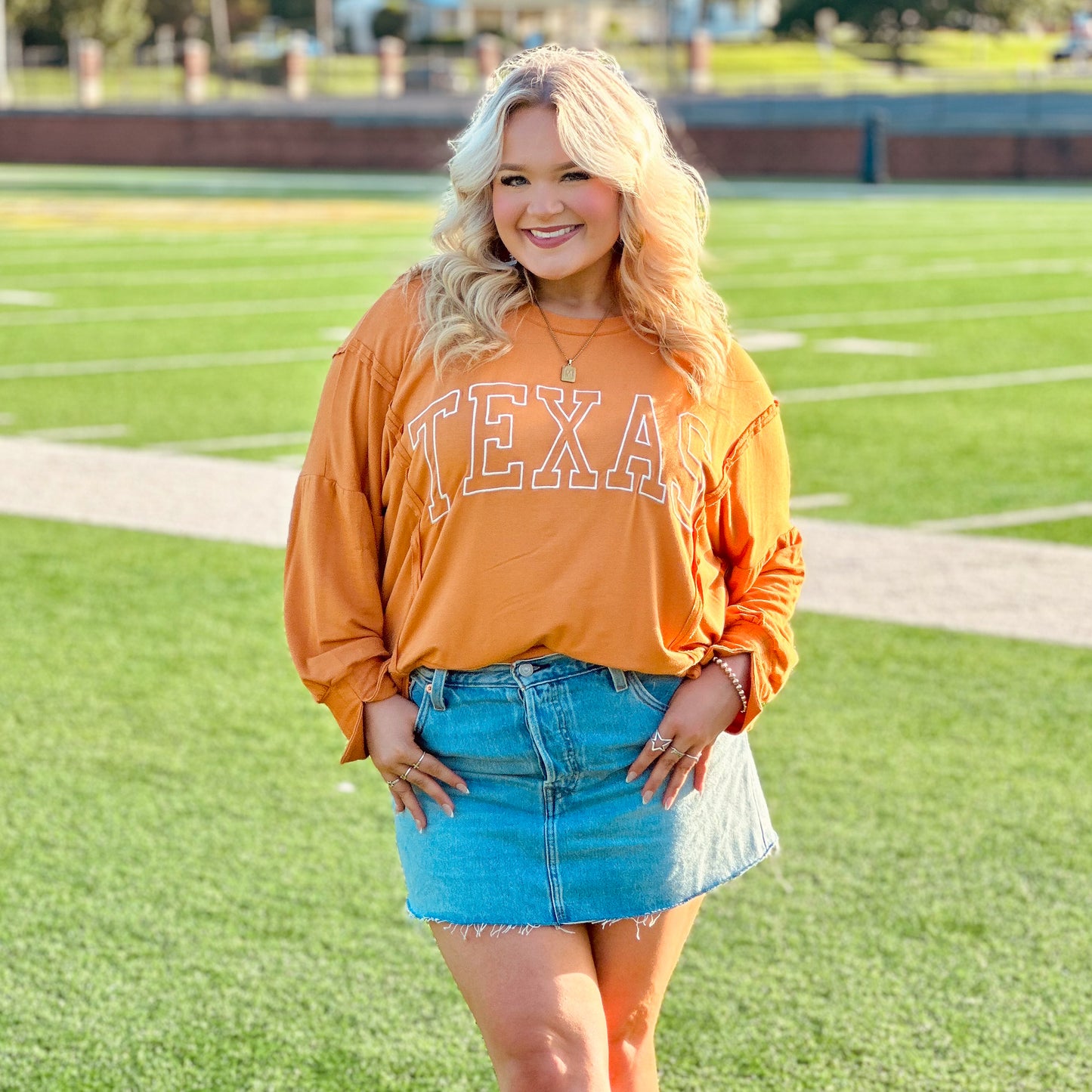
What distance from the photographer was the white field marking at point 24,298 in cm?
1675

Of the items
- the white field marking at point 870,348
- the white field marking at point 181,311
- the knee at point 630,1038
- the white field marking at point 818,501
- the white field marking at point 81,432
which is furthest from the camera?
the white field marking at point 181,311

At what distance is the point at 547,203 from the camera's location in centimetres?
264

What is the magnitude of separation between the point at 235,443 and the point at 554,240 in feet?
25.7

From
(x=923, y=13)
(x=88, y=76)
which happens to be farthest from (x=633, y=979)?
(x=923, y=13)

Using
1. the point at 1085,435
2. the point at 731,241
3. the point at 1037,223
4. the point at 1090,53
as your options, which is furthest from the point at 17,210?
the point at 1090,53

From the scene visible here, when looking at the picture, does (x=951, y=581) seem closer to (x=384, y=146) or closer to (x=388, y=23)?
(x=384, y=146)

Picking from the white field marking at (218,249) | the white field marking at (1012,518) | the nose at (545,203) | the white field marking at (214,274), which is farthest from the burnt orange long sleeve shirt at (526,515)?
the white field marking at (218,249)

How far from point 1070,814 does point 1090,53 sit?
66.3 m

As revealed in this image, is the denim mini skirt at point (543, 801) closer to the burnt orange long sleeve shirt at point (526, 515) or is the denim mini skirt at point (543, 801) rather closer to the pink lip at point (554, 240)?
the burnt orange long sleeve shirt at point (526, 515)

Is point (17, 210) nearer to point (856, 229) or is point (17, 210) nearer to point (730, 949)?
point (856, 229)

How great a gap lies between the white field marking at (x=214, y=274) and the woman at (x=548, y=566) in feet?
52.4

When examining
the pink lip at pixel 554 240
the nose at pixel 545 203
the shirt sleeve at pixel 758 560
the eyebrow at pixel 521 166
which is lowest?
the shirt sleeve at pixel 758 560

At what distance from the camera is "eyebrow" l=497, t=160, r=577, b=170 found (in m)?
2.64

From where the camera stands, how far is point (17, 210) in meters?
27.9
